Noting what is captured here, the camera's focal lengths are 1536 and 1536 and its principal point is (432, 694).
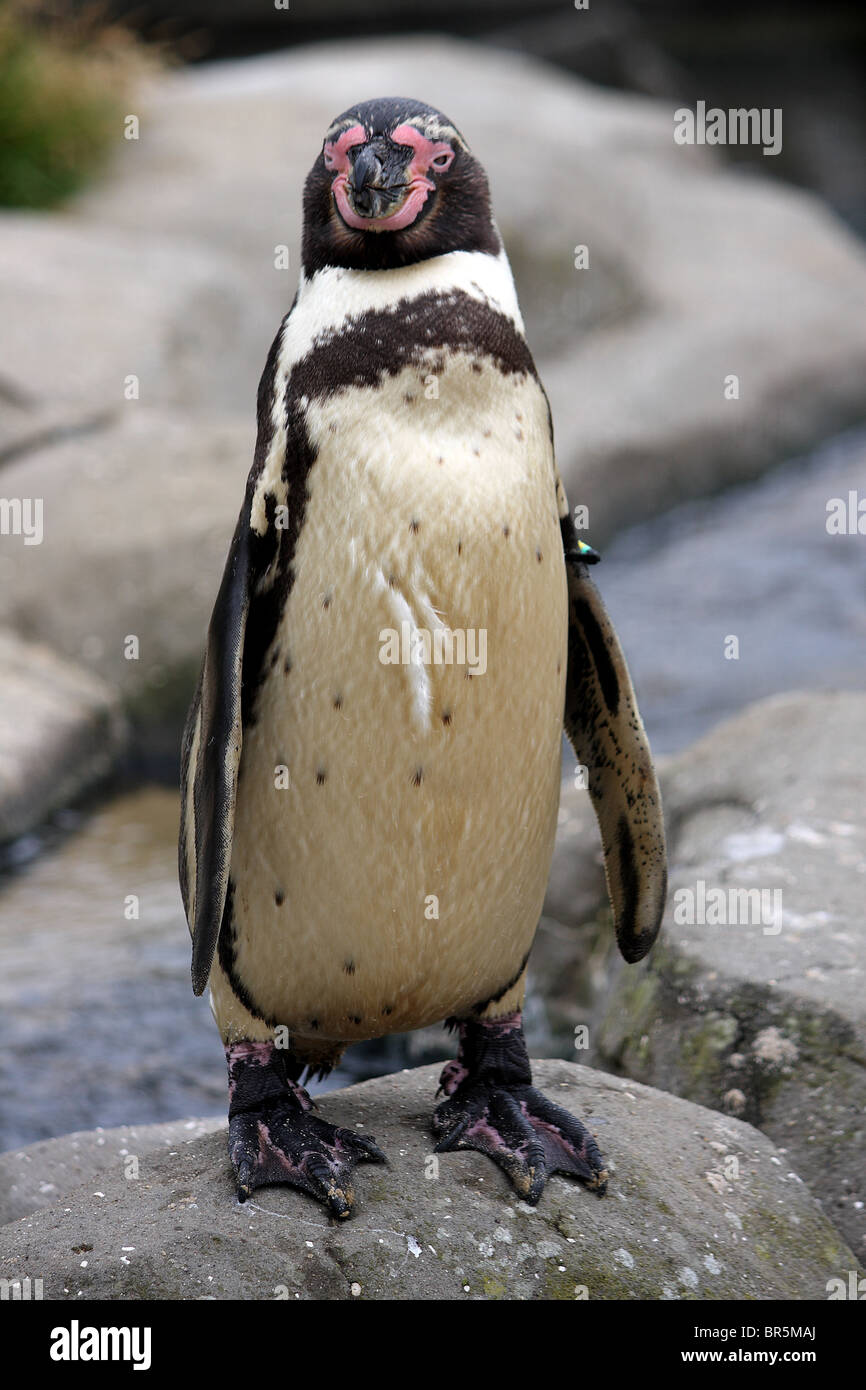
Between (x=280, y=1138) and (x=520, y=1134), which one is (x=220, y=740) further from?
(x=520, y=1134)

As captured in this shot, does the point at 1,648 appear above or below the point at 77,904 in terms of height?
above

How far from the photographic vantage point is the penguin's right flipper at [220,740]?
2.24 metres

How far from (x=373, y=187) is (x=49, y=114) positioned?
813cm

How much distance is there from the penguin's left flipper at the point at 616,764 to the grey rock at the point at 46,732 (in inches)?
121

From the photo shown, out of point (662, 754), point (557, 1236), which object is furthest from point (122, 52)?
point (557, 1236)

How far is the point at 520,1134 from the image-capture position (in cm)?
250

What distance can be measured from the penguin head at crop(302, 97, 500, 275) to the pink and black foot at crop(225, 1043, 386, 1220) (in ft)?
4.10

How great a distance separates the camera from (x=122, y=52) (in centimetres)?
1055

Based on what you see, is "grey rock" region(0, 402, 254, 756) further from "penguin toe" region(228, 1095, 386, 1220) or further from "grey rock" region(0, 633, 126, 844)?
"penguin toe" region(228, 1095, 386, 1220)

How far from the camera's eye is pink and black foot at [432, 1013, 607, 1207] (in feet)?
8.04

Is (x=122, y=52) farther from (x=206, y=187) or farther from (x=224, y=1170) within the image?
(x=224, y=1170)

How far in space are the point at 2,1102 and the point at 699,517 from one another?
5504 millimetres

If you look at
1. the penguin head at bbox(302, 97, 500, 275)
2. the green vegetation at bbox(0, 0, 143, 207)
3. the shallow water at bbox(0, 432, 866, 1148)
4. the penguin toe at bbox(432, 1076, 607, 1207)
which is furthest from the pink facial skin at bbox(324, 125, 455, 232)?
the green vegetation at bbox(0, 0, 143, 207)

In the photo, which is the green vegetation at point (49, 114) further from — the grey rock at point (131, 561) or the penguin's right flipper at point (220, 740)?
the penguin's right flipper at point (220, 740)
